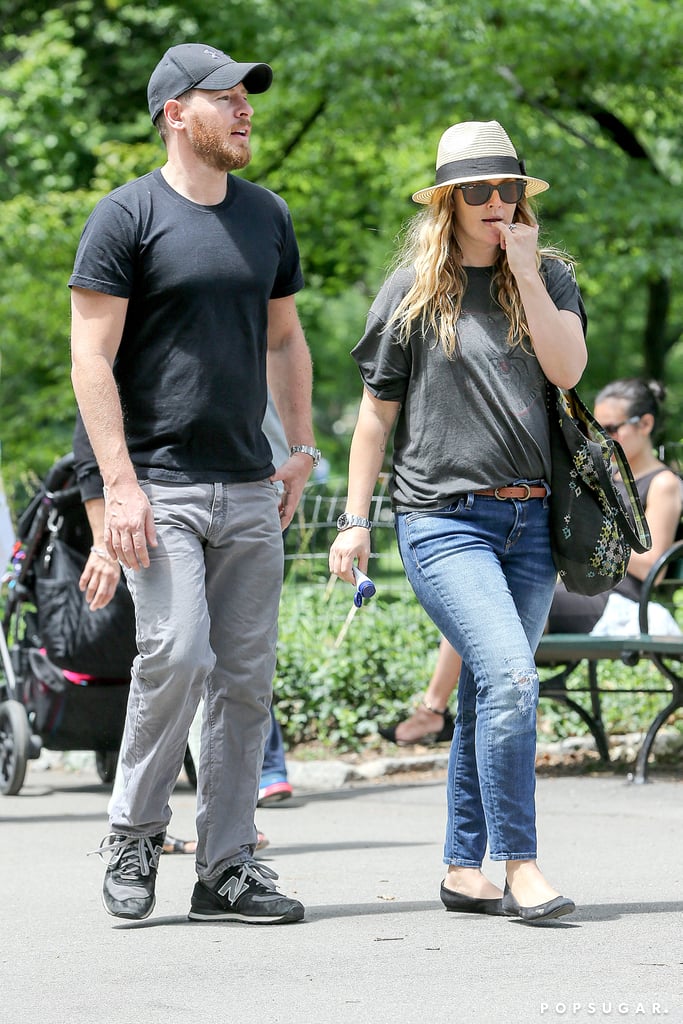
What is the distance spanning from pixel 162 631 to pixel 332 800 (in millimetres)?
2986

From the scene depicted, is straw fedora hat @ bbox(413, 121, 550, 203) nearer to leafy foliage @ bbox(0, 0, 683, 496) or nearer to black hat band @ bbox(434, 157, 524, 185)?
black hat band @ bbox(434, 157, 524, 185)

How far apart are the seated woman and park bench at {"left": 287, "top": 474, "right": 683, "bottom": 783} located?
146 millimetres

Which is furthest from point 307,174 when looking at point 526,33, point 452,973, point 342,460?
point 452,973

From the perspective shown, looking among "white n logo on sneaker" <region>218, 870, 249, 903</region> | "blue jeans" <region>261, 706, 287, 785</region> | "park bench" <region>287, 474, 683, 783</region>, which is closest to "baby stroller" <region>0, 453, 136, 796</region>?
"blue jeans" <region>261, 706, 287, 785</region>

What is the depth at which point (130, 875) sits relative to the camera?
4047 millimetres

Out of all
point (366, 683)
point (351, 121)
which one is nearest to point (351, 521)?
point (366, 683)

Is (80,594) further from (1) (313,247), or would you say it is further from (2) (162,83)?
(1) (313,247)

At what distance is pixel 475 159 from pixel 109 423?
1172 mm

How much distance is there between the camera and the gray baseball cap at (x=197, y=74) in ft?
13.4

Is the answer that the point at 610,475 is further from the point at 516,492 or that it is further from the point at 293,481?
the point at 293,481

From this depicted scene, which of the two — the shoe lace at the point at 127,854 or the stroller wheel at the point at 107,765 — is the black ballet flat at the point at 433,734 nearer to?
the stroller wheel at the point at 107,765

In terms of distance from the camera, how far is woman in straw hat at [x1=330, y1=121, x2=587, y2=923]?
3881 mm

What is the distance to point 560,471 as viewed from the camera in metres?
4.08

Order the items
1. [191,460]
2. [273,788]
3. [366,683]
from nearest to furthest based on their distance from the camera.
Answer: [191,460] < [273,788] < [366,683]
